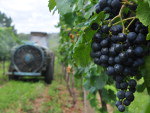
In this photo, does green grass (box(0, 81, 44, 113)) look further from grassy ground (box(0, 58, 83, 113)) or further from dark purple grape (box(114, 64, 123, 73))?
dark purple grape (box(114, 64, 123, 73))

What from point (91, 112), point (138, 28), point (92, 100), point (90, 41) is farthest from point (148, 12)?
point (91, 112)

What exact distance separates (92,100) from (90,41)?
2.82 meters

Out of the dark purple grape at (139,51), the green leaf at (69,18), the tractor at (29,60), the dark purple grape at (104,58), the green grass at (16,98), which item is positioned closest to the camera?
the dark purple grape at (139,51)

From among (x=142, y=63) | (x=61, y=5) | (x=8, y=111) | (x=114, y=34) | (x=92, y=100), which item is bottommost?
(x=8, y=111)

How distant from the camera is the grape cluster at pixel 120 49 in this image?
1118mm

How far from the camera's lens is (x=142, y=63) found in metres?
1.14

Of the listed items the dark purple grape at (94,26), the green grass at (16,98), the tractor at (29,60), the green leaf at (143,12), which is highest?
the green leaf at (143,12)

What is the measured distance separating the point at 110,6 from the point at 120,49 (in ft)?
0.89

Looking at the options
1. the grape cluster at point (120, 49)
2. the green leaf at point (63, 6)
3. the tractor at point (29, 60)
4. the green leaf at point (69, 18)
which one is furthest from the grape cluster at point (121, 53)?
the tractor at point (29, 60)

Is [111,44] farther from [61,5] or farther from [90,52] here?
[61,5]

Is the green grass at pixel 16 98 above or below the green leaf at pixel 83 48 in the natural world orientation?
below

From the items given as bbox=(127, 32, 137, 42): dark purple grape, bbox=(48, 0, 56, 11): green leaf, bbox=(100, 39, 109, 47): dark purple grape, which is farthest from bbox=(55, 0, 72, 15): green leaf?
bbox=(127, 32, 137, 42): dark purple grape

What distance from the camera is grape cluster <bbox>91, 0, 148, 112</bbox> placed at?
3.67 feet

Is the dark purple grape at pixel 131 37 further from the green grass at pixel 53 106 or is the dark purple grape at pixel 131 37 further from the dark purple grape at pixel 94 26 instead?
the green grass at pixel 53 106
